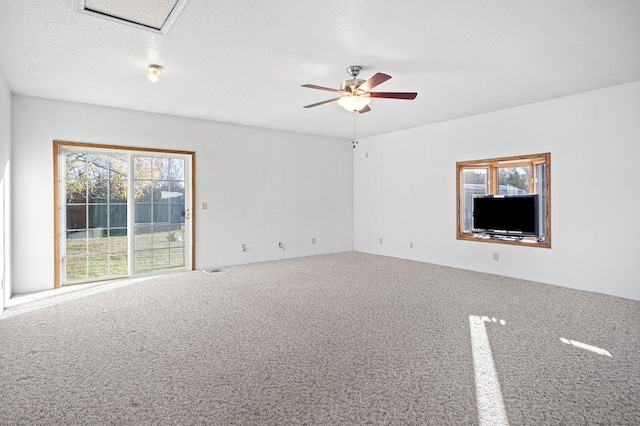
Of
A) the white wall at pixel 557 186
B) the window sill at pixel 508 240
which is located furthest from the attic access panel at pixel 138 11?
A: the window sill at pixel 508 240

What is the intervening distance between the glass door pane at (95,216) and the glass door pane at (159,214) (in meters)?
0.19

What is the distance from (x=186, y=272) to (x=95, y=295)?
1.48 m

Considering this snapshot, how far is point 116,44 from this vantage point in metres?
3.16

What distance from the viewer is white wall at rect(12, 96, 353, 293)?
466 centimetres

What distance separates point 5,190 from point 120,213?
4.69 ft

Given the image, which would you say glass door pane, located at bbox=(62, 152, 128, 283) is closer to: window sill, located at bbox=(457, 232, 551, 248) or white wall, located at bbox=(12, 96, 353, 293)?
white wall, located at bbox=(12, 96, 353, 293)

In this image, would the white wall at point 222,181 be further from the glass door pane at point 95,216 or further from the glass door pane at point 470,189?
the glass door pane at point 470,189

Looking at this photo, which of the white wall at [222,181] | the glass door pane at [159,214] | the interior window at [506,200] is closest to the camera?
the white wall at [222,181]

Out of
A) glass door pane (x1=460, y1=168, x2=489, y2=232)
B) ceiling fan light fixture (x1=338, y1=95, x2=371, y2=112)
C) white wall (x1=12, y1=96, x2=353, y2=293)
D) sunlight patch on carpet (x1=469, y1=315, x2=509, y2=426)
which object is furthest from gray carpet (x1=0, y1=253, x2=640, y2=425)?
ceiling fan light fixture (x1=338, y1=95, x2=371, y2=112)

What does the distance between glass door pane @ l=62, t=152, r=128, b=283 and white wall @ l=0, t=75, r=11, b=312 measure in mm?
731

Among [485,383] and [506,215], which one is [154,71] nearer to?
[485,383]

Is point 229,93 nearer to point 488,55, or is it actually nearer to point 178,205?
point 178,205

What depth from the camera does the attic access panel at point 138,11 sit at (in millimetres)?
2471

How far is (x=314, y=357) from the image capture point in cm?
266
